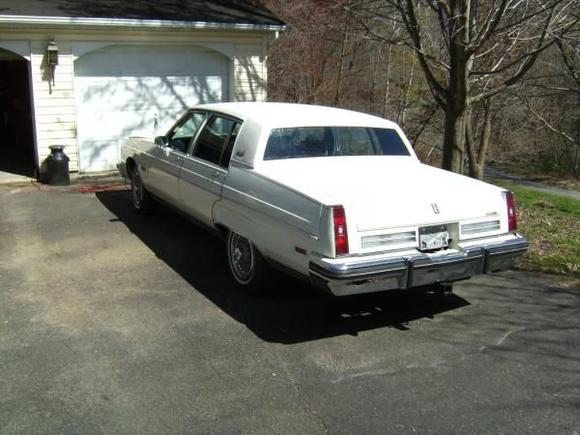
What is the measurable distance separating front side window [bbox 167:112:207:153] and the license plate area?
303 centimetres

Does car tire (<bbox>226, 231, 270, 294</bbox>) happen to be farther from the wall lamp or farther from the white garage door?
the white garage door

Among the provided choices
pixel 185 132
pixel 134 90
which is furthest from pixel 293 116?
pixel 134 90

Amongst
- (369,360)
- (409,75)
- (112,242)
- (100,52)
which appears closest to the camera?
(369,360)

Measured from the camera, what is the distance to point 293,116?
6180mm

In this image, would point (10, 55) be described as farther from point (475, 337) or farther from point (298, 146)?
point (475, 337)

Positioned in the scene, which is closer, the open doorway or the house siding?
the house siding

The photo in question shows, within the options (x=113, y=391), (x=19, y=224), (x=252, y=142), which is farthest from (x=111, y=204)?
(x=113, y=391)

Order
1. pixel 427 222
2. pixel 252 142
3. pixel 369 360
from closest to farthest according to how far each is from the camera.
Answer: pixel 369 360, pixel 427 222, pixel 252 142

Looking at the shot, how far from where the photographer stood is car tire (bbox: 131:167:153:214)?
8.34 metres

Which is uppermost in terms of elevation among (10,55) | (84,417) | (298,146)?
(10,55)

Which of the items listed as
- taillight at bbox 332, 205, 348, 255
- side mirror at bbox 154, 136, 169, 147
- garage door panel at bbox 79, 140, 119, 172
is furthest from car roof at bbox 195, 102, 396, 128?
garage door panel at bbox 79, 140, 119, 172

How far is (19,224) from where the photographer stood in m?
8.28

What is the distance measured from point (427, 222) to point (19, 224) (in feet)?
18.6

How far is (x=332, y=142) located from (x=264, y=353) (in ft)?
7.88
